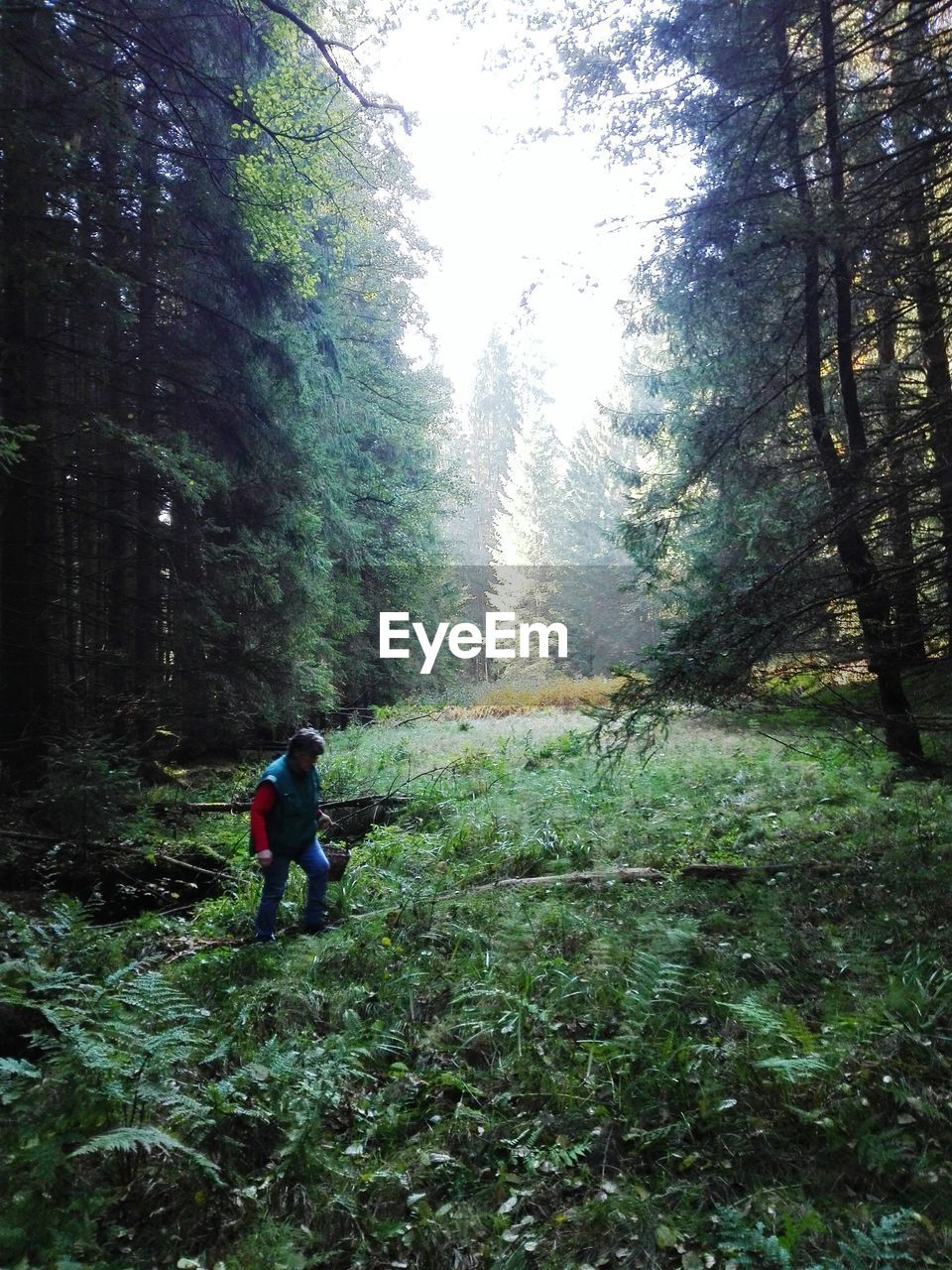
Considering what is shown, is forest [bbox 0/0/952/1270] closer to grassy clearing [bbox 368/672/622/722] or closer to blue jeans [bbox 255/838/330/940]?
blue jeans [bbox 255/838/330/940]

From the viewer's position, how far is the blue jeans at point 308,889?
20.6ft

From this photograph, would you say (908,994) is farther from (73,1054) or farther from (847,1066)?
(73,1054)

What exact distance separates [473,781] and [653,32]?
30.0 ft

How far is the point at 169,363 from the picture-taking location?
35.4ft

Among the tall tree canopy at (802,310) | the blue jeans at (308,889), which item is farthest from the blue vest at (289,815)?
the tall tree canopy at (802,310)

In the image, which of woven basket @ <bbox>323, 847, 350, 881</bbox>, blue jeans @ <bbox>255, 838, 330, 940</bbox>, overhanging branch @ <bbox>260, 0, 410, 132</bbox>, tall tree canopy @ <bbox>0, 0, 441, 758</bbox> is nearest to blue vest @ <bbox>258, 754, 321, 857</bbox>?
blue jeans @ <bbox>255, 838, 330, 940</bbox>

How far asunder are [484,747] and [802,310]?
28.4 ft

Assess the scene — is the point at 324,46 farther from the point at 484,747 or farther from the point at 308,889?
the point at 484,747

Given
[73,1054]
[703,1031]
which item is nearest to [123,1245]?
[73,1054]

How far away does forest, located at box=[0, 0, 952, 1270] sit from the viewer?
11.0ft

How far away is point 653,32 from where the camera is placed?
24.4 feet

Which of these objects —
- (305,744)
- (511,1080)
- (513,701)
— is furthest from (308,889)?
(513,701)

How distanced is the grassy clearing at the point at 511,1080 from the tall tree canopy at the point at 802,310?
1.97 meters

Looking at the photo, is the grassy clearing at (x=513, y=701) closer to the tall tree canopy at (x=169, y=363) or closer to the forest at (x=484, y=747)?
the forest at (x=484, y=747)
